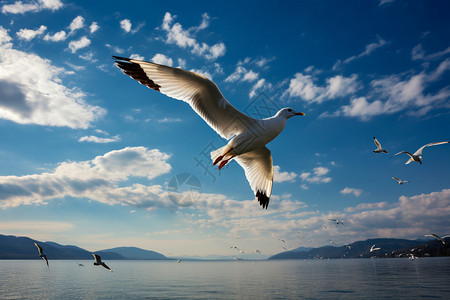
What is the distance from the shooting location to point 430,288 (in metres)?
30.6

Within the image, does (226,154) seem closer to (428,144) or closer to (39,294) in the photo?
(428,144)

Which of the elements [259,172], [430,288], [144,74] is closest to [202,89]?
[144,74]

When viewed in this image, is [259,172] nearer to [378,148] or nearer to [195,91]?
[195,91]

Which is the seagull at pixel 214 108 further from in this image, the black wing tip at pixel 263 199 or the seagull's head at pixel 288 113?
the black wing tip at pixel 263 199

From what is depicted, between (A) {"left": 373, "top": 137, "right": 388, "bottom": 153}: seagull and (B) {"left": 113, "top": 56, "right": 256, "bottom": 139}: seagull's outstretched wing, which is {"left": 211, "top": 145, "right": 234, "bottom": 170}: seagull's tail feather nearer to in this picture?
(B) {"left": 113, "top": 56, "right": 256, "bottom": 139}: seagull's outstretched wing

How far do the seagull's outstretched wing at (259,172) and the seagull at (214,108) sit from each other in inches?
56.2

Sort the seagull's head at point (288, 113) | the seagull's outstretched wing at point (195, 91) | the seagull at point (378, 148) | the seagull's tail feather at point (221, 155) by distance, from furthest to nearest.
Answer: the seagull at point (378, 148) → the seagull's head at point (288, 113) → the seagull's tail feather at point (221, 155) → the seagull's outstretched wing at point (195, 91)

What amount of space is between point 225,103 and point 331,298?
2404 cm

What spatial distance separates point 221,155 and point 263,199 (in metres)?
2.67

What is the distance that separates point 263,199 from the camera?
34.6 feet

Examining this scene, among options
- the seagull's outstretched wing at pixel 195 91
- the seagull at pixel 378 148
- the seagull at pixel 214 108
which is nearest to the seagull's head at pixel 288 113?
the seagull at pixel 214 108

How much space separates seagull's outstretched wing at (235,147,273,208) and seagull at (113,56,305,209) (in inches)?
56.2

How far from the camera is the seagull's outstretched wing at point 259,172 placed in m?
10.5

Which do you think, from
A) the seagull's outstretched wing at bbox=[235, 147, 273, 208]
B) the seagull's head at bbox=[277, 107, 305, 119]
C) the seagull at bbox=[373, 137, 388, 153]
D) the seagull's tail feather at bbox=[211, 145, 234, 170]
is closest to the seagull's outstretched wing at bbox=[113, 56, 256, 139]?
the seagull's tail feather at bbox=[211, 145, 234, 170]
